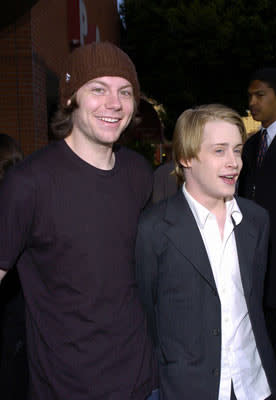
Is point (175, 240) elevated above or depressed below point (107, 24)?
below

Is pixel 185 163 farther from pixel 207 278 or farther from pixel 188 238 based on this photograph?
pixel 207 278

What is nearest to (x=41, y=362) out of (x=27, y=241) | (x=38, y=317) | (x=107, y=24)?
(x=38, y=317)

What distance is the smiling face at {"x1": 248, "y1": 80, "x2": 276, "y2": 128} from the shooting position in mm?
4496

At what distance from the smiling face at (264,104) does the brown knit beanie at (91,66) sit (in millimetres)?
2665

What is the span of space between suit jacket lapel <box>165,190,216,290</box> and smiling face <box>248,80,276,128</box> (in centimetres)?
251

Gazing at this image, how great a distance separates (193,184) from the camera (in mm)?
2395

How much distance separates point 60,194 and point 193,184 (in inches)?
29.9

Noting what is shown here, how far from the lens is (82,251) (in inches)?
76.7

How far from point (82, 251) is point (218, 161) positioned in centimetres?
81

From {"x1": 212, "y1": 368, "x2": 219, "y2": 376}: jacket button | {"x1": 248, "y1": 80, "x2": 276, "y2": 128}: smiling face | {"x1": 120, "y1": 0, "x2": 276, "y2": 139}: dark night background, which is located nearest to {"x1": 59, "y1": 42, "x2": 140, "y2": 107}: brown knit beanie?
{"x1": 212, "y1": 368, "x2": 219, "y2": 376}: jacket button

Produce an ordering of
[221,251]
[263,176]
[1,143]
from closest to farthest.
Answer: [221,251], [1,143], [263,176]

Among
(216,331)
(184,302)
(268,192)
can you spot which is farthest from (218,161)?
(268,192)

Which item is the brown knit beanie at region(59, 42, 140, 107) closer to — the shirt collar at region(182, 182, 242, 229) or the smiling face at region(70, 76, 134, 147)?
the smiling face at region(70, 76, 134, 147)

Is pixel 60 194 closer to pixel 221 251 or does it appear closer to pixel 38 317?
pixel 38 317
